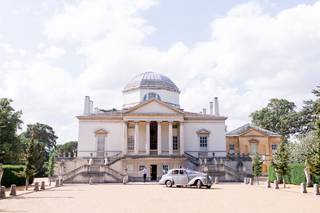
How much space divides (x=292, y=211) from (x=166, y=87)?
4579cm

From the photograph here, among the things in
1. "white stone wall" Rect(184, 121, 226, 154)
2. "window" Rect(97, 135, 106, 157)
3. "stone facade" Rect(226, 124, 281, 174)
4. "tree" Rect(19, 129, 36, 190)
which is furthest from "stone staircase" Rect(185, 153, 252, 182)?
"tree" Rect(19, 129, 36, 190)

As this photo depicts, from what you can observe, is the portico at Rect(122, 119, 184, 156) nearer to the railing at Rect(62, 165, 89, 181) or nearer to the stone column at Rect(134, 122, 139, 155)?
the stone column at Rect(134, 122, 139, 155)

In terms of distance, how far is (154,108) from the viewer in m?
50.7

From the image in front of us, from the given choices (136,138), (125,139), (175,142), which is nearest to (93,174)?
(125,139)

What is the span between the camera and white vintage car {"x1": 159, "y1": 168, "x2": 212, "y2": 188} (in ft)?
98.9

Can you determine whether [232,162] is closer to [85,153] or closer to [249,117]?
[85,153]

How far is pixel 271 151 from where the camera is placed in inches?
2409

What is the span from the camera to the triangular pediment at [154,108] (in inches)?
1986

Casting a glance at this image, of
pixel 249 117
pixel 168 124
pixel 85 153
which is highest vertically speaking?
pixel 249 117

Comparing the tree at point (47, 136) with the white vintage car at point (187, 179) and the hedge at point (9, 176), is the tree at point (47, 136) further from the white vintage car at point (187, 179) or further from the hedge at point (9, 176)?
the white vintage car at point (187, 179)

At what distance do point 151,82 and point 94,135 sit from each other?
1326 centimetres

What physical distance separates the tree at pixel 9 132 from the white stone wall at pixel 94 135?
7.99 metres

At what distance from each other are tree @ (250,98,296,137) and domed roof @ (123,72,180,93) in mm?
28960

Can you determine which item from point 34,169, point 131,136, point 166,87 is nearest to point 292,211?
point 34,169
